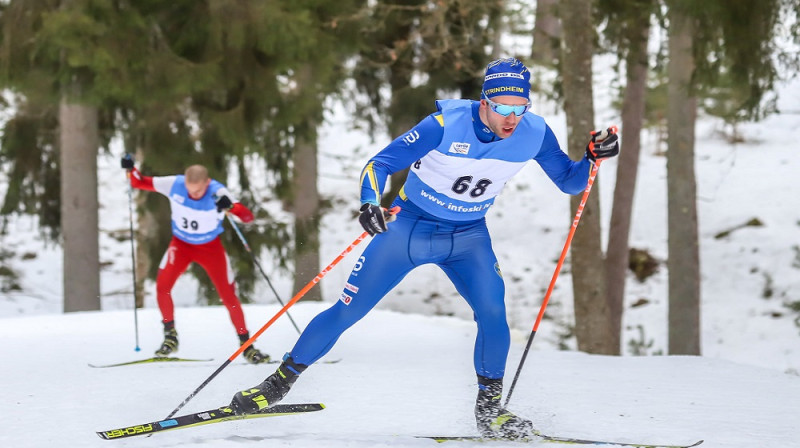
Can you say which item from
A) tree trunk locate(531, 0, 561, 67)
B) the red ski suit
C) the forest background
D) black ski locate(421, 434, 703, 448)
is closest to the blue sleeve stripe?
black ski locate(421, 434, 703, 448)

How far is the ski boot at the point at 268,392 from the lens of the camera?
3816 mm

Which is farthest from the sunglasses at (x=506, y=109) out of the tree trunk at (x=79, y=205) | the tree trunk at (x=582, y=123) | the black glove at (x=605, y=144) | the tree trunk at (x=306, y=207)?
the tree trunk at (x=79, y=205)

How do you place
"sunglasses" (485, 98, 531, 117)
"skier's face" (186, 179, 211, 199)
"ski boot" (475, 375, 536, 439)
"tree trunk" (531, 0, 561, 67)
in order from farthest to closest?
1. "tree trunk" (531, 0, 561, 67)
2. "skier's face" (186, 179, 211, 199)
3. "ski boot" (475, 375, 536, 439)
4. "sunglasses" (485, 98, 531, 117)

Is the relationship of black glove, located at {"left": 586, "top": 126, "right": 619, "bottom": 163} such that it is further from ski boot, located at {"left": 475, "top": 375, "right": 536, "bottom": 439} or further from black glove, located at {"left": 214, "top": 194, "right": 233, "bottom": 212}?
black glove, located at {"left": 214, "top": 194, "right": 233, "bottom": 212}

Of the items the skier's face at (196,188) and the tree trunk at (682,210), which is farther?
the tree trunk at (682,210)

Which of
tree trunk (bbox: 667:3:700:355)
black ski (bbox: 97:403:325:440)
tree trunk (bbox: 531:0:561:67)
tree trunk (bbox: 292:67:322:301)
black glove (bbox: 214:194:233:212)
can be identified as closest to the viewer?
black ski (bbox: 97:403:325:440)

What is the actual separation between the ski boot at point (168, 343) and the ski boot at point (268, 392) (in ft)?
9.68

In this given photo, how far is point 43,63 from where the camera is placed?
9.15m

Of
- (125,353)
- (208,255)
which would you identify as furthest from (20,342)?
(208,255)

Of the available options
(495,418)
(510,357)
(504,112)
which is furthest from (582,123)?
(495,418)

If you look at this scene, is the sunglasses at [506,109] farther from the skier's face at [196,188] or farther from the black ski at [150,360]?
the black ski at [150,360]

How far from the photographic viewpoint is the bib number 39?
12.4 ft

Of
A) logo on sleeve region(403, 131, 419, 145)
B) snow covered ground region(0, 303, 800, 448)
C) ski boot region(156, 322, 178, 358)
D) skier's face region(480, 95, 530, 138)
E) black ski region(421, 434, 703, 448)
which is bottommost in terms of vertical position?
snow covered ground region(0, 303, 800, 448)

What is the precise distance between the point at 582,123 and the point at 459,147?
4.15 meters
